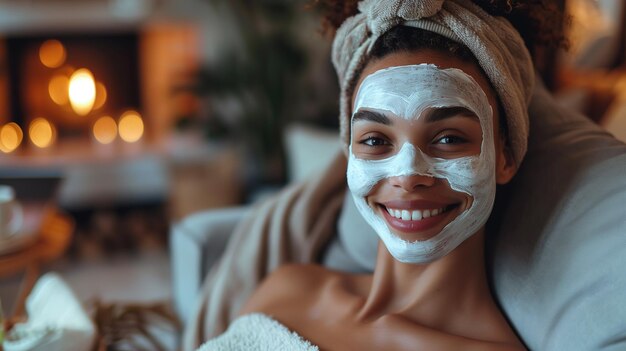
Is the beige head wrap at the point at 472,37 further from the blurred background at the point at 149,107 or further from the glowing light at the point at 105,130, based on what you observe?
the glowing light at the point at 105,130

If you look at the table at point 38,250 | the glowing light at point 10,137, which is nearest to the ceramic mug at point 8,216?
the table at point 38,250

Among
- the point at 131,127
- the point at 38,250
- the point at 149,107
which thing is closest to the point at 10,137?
the point at 131,127

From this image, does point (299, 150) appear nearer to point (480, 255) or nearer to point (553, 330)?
point (480, 255)

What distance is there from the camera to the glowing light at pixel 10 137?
3439mm

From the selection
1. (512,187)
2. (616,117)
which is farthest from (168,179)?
(512,187)

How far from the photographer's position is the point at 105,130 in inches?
144

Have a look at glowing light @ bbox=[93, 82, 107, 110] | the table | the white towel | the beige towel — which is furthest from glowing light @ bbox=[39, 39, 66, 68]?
the white towel

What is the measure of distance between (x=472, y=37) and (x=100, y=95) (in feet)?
10.2

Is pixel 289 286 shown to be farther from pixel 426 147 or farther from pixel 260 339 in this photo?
pixel 426 147

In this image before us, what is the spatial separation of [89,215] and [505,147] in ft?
9.89

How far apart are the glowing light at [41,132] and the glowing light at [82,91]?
0.17 meters

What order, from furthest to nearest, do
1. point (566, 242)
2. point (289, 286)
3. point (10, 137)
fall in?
point (10, 137) → point (289, 286) → point (566, 242)

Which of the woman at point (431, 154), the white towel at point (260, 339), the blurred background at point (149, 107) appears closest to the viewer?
the woman at point (431, 154)

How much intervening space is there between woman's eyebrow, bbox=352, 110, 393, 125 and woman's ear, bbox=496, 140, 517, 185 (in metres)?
0.18
